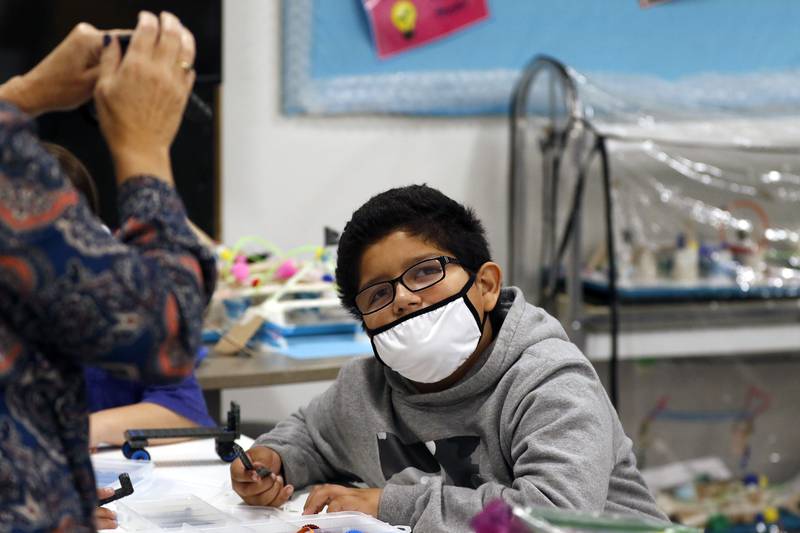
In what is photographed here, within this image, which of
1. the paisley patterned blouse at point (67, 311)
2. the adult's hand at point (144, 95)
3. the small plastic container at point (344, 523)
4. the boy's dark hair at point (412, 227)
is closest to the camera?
the paisley patterned blouse at point (67, 311)

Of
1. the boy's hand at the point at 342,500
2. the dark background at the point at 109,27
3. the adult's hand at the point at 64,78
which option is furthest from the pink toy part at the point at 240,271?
the adult's hand at the point at 64,78

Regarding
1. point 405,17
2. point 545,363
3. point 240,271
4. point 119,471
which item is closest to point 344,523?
point 545,363

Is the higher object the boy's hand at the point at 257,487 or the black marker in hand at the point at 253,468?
the black marker in hand at the point at 253,468

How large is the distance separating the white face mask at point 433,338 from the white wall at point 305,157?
1755 mm

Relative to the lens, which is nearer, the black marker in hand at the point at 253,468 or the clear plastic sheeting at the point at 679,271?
the black marker in hand at the point at 253,468

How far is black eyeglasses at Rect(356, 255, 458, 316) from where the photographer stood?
5.12 ft

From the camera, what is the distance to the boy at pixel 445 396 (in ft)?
4.67

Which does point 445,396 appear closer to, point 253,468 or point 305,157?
point 253,468

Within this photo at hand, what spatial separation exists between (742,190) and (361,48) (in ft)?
3.98

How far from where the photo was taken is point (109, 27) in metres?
3.10

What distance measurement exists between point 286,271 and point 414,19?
1035mm

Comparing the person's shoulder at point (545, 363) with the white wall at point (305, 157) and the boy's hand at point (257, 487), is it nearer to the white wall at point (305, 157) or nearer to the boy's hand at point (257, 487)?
the boy's hand at point (257, 487)

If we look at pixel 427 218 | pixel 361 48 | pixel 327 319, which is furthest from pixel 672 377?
pixel 427 218

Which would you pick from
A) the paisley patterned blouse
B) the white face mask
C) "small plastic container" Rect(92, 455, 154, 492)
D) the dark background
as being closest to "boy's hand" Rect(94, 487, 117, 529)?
"small plastic container" Rect(92, 455, 154, 492)
